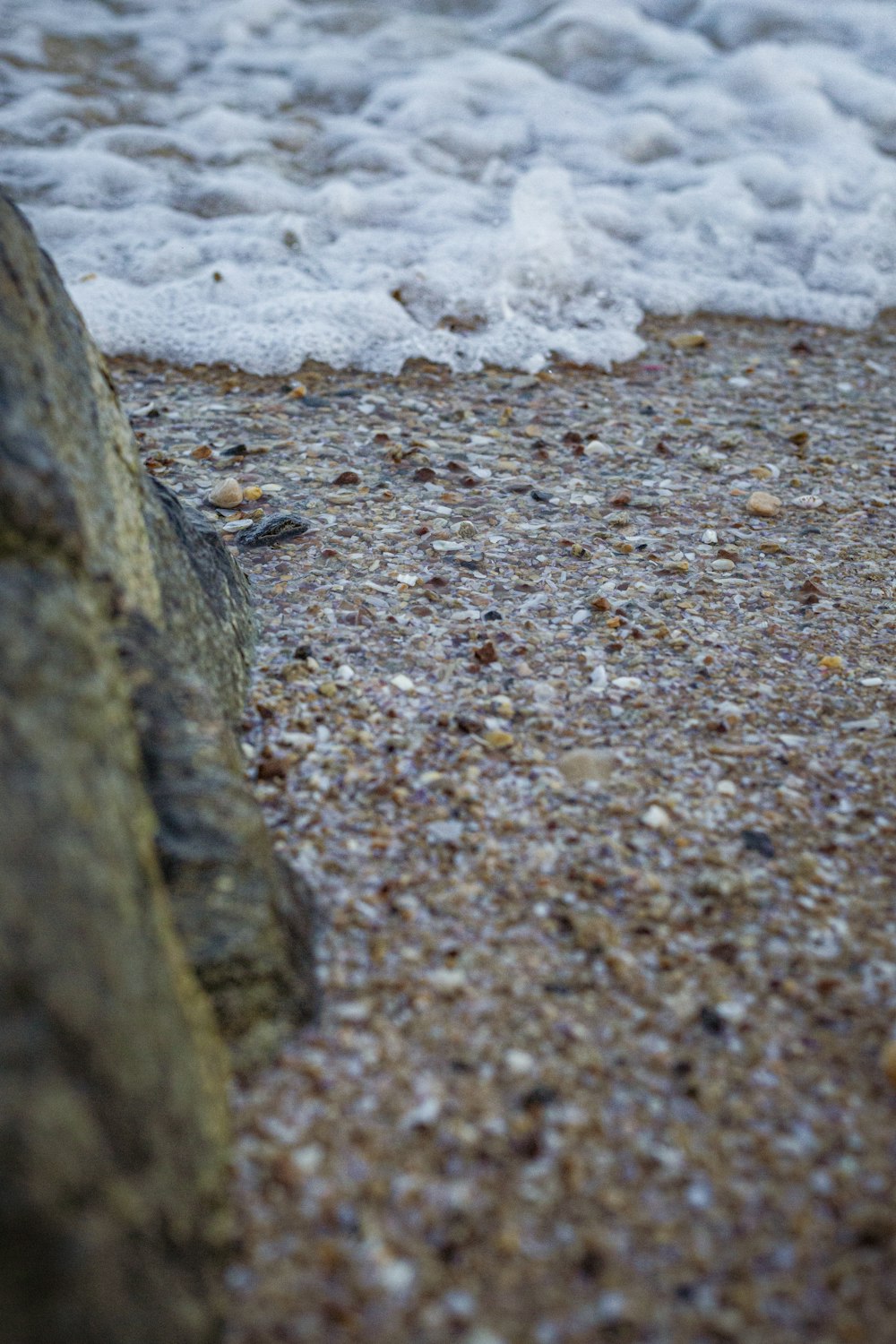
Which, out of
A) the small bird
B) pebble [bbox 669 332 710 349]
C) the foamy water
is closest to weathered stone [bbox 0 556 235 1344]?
the small bird

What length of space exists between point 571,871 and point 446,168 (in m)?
5.92

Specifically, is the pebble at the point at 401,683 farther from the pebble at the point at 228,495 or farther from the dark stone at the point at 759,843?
the pebble at the point at 228,495

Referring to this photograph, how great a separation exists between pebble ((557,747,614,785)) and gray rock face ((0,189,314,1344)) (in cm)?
76

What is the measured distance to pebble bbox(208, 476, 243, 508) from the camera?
135 inches

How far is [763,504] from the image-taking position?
3580 mm

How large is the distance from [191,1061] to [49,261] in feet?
5.49

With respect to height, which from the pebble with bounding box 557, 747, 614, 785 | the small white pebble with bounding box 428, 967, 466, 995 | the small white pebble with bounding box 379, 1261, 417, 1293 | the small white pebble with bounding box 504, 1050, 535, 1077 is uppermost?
the small white pebble with bounding box 379, 1261, 417, 1293

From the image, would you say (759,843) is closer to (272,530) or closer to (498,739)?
(498,739)

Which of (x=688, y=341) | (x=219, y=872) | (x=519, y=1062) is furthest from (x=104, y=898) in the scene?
(x=688, y=341)

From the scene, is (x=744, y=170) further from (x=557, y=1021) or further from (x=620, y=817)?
(x=557, y=1021)

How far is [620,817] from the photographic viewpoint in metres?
2.27

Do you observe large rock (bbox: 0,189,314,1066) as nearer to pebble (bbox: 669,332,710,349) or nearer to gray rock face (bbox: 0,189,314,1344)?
gray rock face (bbox: 0,189,314,1344)

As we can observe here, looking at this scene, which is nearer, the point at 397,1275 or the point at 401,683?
the point at 397,1275

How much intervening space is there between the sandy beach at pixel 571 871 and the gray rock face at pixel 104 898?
0.17m
